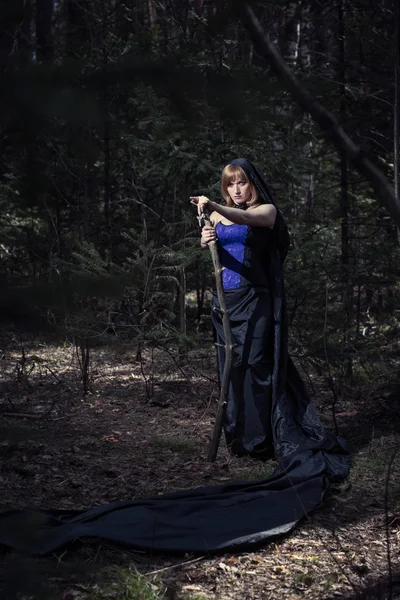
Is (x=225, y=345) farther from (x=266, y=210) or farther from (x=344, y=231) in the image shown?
(x=344, y=231)

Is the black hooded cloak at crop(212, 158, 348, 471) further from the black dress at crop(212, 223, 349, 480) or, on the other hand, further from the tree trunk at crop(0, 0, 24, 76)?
the tree trunk at crop(0, 0, 24, 76)

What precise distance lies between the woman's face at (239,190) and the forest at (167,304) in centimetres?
59

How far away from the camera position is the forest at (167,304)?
151 centimetres

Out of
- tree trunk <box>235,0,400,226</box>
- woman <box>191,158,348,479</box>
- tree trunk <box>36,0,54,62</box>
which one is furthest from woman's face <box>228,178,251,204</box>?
tree trunk <box>235,0,400,226</box>

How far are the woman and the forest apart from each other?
33 centimetres

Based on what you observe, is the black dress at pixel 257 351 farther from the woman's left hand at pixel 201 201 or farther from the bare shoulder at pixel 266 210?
the woman's left hand at pixel 201 201

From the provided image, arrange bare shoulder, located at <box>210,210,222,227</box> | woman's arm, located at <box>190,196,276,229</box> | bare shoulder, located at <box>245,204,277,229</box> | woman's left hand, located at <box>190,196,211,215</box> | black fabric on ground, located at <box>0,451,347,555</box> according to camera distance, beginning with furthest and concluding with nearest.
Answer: bare shoulder, located at <box>210,210,222,227</box> → bare shoulder, located at <box>245,204,277,229</box> → woman's arm, located at <box>190,196,276,229</box> → woman's left hand, located at <box>190,196,211,215</box> → black fabric on ground, located at <box>0,451,347,555</box>

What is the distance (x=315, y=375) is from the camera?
901 cm

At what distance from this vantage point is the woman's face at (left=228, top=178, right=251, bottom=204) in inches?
228

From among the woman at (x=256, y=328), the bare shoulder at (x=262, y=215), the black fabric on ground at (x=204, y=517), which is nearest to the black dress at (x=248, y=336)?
the woman at (x=256, y=328)

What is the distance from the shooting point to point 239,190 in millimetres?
5793

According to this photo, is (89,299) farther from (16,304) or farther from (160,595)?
(160,595)

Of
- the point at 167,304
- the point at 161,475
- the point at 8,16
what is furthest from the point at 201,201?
the point at 167,304

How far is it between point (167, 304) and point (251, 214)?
3.72 m
